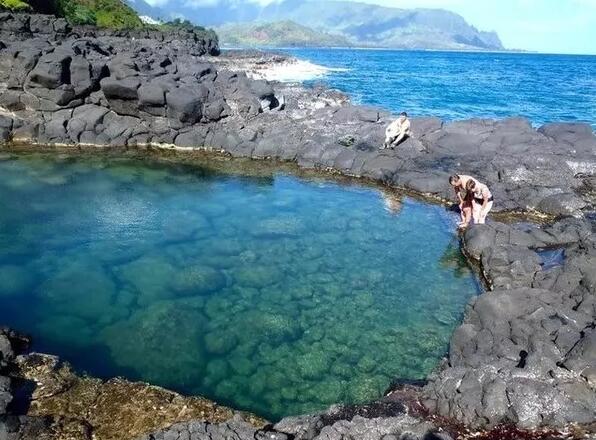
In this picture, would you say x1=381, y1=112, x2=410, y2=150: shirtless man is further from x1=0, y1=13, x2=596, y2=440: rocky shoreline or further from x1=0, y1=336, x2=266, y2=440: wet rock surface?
x1=0, y1=336, x2=266, y2=440: wet rock surface

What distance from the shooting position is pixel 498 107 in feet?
173

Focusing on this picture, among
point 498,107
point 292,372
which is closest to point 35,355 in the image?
point 292,372

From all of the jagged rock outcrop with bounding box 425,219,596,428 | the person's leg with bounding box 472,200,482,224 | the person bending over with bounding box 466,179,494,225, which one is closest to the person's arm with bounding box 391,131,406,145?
the person bending over with bounding box 466,179,494,225

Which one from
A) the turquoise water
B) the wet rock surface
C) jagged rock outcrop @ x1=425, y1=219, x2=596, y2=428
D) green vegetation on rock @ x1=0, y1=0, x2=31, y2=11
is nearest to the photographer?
jagged rock outcrop @ x1=425, y1=219, x2=596, y2=428

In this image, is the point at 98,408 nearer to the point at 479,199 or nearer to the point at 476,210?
the point at 476,210

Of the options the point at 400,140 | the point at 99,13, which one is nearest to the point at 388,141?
the point at 400,140

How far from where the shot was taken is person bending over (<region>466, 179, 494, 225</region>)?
719 inches

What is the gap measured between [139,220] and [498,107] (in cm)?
4537

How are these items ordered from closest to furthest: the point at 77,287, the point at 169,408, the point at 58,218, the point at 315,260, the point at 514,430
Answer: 1. the point at 514,430
2. the point at 169,408
3. the point at 77,287
4. the point at 315,260
5. the point at 58,218

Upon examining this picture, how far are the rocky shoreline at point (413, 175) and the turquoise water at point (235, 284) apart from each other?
1.32 m

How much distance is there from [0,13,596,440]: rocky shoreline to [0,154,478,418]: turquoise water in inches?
51.9

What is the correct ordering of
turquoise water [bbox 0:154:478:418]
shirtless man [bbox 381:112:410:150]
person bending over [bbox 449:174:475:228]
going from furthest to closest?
1. shirtless man [bbox 381:112:410:150]
2. person bending over [bbox 449:174:475:228]
3. turquoise water [bbox 0:154:478:418]

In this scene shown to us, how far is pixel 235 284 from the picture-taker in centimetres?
1491

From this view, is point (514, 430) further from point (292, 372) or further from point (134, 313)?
point (134, 313)
